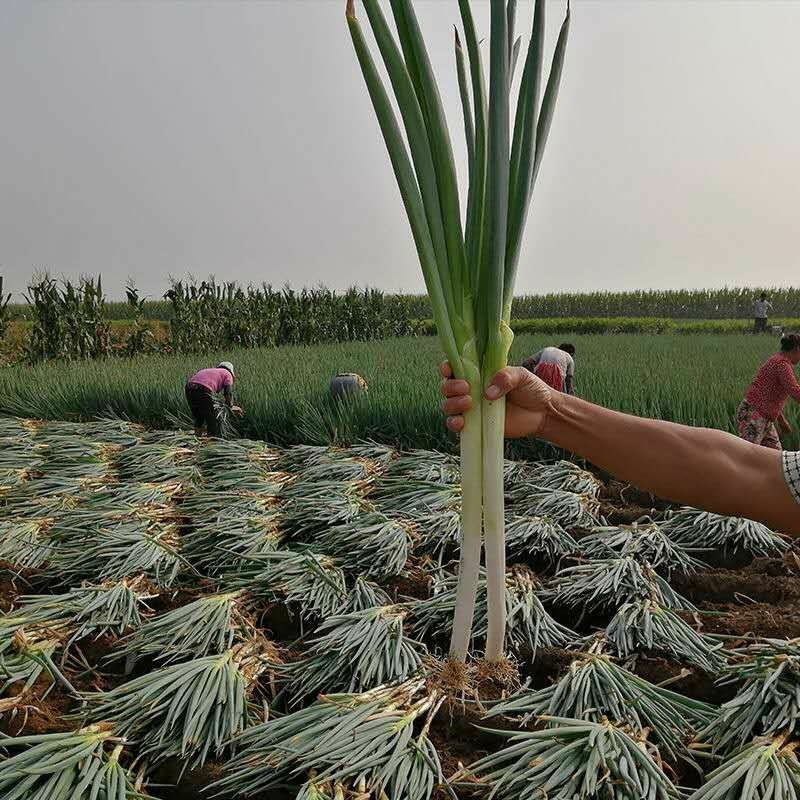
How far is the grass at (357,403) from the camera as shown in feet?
17.0

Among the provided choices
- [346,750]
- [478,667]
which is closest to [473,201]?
[478,667]

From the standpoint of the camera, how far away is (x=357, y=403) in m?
5.37

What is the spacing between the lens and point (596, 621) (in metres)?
2.46

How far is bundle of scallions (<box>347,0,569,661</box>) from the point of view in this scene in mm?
1778

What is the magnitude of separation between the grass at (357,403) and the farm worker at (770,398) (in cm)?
13

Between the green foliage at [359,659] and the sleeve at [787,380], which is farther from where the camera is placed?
the sleeve at [787,380]

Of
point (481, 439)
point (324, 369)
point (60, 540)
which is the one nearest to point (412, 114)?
point (481, 439)

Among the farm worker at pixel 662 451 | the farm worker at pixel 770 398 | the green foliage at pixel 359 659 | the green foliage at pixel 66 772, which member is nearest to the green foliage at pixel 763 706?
the farm worker at pixel 662 451

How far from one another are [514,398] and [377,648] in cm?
74

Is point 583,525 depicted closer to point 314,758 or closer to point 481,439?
point 481,439

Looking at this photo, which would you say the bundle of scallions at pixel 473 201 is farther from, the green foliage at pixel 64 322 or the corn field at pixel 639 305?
the corn field at pixel 639 305

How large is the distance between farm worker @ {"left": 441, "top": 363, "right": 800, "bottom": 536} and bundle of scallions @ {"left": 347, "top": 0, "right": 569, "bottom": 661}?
0.23 feet

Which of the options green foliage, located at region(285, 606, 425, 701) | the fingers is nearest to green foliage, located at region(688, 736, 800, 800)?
green foliage, located at region(285, 606, 425, 701)

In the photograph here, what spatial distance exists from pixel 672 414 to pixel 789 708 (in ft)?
12.9
